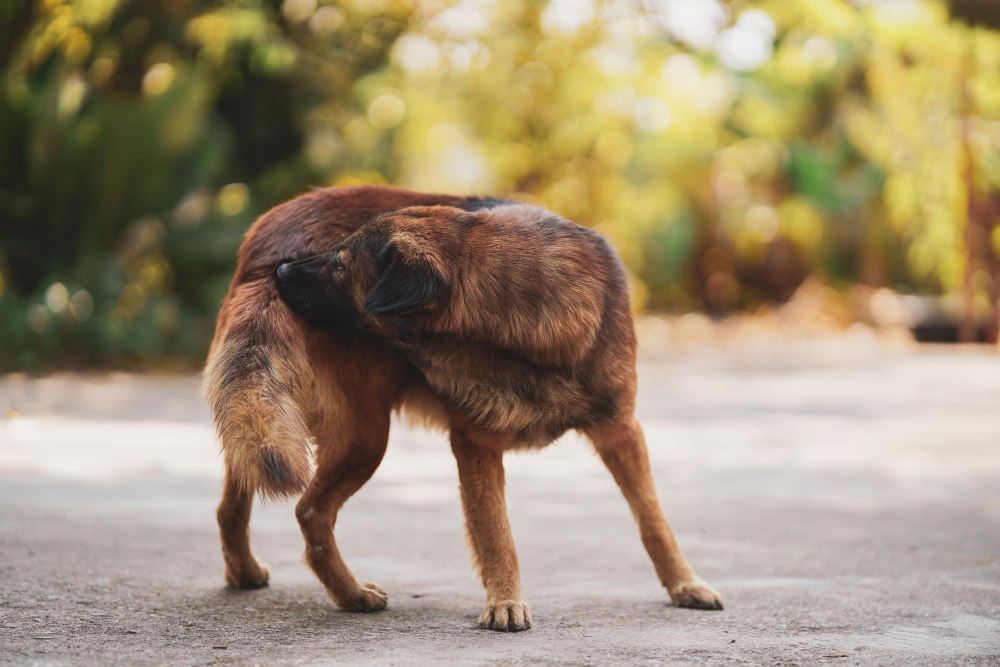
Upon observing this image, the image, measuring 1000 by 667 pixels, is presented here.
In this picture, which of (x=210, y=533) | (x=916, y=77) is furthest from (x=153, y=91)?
(x=916, y=77)

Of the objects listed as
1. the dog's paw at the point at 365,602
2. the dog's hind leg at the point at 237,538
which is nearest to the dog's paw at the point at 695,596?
→ the dog's paw at the point at 365,602

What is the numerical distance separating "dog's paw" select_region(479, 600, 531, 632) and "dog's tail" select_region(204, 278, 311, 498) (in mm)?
716

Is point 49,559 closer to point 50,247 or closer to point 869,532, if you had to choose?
point 869,532

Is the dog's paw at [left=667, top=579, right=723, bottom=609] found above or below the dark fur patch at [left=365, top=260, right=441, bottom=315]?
below

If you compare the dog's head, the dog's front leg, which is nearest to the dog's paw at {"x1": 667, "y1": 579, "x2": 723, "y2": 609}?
the dog's front leg

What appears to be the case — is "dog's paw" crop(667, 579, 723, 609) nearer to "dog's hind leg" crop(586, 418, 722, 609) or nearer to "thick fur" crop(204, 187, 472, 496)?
"dog's hind leg" crop(586, 418, 722, 609)

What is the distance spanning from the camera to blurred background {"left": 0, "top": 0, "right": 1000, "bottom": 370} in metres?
12.7

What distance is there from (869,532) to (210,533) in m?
3.03

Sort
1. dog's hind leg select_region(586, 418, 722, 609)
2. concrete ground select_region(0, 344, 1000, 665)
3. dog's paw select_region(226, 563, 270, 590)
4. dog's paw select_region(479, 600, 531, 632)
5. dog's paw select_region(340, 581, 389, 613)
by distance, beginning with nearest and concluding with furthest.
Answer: concrete ground select_region(0, 344, 1000, 665) < dog's paw select_region(479, 600, 531, 632) < dog's paw select_region(340, 581, 389, 613) < dog's hind leg select_region(586, 418, 722, 609) < dog's paw select_region(226, 563, 270, 590)

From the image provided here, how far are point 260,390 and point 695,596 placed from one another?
161cm

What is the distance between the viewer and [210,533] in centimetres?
504

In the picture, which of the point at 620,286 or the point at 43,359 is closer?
the point at 620,286

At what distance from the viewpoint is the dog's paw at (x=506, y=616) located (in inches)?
137

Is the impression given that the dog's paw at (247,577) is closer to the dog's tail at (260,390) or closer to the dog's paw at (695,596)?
the dog's tail at (260,390)
